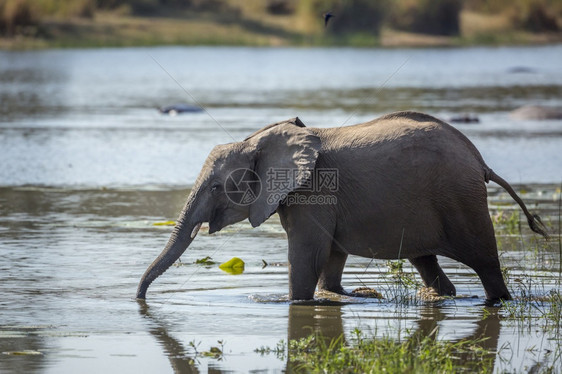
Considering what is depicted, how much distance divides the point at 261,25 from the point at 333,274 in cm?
6186

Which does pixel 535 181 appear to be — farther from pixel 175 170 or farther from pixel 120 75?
pixel 120 75

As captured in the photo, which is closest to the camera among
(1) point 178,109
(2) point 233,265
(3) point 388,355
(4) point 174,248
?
(3) point 388,355

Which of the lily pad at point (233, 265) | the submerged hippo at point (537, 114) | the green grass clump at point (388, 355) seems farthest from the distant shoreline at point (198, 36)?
the green grass clump at point (388, 355)

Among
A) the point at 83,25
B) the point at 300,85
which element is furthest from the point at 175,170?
the point at 83,25

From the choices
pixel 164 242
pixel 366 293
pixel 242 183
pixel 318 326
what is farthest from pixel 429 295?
pixel 164 242

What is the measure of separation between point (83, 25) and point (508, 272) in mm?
56358

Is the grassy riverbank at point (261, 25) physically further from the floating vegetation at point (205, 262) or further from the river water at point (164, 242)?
the floating vegetation at point (205, 262)

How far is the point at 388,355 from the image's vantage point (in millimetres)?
7164

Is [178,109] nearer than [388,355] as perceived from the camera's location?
No

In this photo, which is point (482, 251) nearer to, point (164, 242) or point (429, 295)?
point (429, 295)

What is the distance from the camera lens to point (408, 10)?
73188 mm

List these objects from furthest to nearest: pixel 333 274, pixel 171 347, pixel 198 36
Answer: pixel 198 36, pixel 333 274, pixel 171 347

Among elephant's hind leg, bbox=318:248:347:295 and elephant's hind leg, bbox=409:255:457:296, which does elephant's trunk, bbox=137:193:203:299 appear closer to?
elephant's hind leg, bbox=318:248:347:295

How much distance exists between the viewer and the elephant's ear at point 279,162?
922 cm
